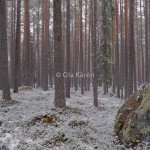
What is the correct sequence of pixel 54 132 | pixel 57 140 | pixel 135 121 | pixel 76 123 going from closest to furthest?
pixel 135 121
pixel 57 140
pixel 54 132
pixel 76 123

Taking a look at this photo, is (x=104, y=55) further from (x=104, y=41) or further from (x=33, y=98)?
(x=33, y=98)

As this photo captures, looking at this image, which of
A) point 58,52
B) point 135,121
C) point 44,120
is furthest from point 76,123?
point 58,52

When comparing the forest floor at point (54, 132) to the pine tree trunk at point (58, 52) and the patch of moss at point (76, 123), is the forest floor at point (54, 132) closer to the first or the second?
the patch of moss at point (76, 123)

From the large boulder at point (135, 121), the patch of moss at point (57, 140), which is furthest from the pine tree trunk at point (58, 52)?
the large boulder at point (135, 121)

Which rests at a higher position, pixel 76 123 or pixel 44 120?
pixel 44 120

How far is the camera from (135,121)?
8625 mm

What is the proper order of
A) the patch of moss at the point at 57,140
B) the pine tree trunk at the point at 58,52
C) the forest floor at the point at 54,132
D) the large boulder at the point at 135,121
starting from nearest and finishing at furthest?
the large boulder at the point at 135,121, the forest floor at the point at 54,132, the patch of moss at the point at 57,140, the pine tree trunk at the point at 58,52

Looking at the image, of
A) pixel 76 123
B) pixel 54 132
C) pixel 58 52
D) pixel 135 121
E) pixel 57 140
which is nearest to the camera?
pixel 135 121

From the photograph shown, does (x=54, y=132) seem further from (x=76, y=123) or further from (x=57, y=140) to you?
(x=76, y=123)

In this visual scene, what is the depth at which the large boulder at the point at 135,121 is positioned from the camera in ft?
27.1

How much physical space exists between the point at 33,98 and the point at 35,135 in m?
8.14

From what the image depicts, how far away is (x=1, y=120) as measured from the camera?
10.6 meters

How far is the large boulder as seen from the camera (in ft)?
27.1

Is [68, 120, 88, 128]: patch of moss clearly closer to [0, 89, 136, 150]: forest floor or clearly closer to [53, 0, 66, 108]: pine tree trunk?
[0, 89, 136, 150]: forest floor
